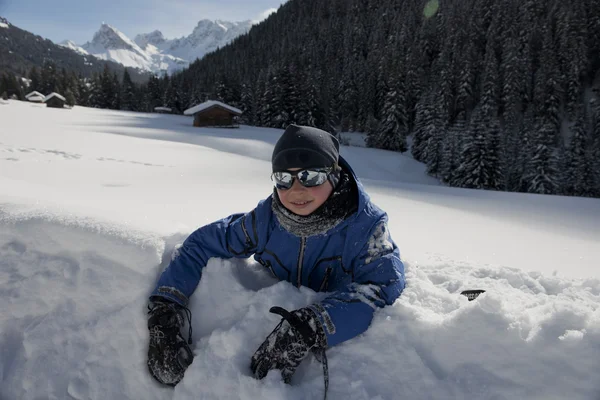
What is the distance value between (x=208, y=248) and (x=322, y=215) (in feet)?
2.62

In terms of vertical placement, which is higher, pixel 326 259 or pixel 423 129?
pixel 423 129

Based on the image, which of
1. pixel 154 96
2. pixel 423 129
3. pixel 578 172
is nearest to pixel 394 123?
pixel 423 129

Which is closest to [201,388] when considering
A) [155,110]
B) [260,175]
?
[260,175]

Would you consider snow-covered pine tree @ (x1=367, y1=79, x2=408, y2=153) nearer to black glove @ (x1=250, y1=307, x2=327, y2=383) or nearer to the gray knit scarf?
the gray knit scarf

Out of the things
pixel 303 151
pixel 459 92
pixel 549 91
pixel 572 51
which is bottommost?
pixel 303 151

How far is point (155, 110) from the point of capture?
5000 centimetres

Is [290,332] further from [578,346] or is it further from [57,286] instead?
[57,286]

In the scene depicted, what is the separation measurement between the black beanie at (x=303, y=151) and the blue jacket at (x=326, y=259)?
230mm

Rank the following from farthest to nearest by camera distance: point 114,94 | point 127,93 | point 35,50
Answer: point 35,50, point 127,93, point 114,94

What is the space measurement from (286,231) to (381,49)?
211ft

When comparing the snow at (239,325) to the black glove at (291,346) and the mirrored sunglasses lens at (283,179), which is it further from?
the mirrored sunglasses lens at (283,179)

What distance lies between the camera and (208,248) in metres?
2.12

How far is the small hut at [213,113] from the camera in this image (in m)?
29.1

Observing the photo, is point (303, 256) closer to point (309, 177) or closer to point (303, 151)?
point (309, 177)
